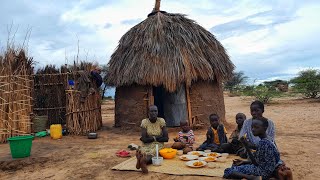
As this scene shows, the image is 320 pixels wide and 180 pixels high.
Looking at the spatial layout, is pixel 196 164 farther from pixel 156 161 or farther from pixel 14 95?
pixel 14 95

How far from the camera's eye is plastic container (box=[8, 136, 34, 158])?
582 cm

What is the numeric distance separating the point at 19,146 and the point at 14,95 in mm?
2445

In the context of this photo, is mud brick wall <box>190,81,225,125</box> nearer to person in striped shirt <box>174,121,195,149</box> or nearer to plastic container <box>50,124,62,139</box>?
person in striped shirt <box>174,121,195,149</box>

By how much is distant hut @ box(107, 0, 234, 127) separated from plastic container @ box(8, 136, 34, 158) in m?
3.38

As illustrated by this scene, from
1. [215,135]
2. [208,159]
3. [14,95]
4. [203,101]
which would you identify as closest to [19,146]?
[14,95]

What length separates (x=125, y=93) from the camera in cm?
909

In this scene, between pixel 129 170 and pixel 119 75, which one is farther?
pixel 119 75

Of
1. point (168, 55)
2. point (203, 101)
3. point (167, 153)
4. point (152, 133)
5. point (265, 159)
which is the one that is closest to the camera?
point (265, 159)

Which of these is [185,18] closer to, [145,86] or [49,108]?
[145,86]

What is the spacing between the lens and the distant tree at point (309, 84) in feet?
56.1

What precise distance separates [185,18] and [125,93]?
304 centimetres

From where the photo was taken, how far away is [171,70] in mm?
8164

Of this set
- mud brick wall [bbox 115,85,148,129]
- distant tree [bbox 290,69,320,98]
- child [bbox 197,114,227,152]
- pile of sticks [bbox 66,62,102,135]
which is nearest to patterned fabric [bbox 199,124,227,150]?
child [bbox 197,114,227,152]

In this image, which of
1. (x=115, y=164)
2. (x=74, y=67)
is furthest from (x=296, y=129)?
(x=74, y=67)
